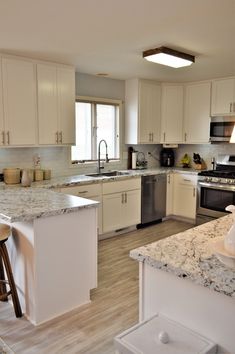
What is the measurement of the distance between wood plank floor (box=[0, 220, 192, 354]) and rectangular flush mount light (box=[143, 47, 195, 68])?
7.59 ft

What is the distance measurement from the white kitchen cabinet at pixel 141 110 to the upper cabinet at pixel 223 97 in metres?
0.92

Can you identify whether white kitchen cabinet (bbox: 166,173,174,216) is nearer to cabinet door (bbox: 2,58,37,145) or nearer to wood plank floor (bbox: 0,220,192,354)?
wood plank floor (bbox: 0,220,192,354)

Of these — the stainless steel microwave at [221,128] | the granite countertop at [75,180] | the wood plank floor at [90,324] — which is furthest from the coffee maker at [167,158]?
the wood plank floor at [90,324]

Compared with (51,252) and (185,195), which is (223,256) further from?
(185,195)

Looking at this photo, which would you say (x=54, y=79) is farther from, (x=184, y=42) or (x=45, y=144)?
(x=184, y=42)

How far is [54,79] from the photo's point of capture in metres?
3.86

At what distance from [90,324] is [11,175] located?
2016 mm

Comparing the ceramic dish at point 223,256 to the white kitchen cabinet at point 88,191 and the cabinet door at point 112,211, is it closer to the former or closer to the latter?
the white kitchen cabinet at point 88,191

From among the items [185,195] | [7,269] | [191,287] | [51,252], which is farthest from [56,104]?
[191,287]

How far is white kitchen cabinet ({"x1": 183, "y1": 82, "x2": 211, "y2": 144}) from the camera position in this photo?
507cm

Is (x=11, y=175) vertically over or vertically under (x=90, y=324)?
over

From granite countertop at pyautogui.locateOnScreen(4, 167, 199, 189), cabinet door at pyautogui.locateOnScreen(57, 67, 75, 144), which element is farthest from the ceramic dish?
cabinet door at pyautogui.locateOnScreen(57, 67, 75, 144)

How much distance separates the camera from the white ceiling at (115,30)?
220 centimetres

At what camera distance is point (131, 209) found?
4.70 metres
